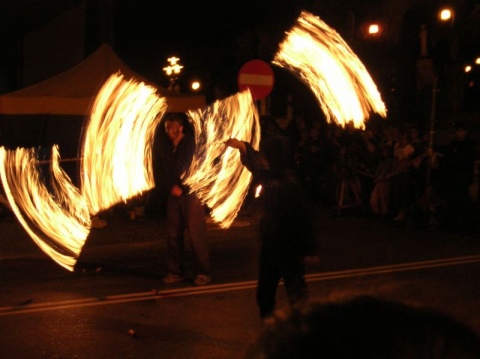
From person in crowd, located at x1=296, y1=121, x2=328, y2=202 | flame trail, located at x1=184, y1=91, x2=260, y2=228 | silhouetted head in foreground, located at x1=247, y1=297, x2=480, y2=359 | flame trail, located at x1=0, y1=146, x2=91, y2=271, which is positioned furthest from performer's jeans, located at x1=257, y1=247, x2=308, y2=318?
person in crowd, located at x1=296, y1=121, x2=328, y2=202

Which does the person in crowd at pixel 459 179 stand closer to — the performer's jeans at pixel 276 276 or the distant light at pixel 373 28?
the distant light at pixel 373 28

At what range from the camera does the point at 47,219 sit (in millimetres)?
10414

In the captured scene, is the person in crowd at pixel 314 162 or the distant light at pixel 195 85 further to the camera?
the distant light at pixel 195 85

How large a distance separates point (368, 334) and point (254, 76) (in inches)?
431

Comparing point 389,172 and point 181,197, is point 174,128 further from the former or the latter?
point 389,172

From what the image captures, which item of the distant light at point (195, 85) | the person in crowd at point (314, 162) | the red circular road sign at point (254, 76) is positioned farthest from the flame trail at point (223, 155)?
the distant light at point (195, 85)

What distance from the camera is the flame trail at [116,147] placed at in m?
11.6

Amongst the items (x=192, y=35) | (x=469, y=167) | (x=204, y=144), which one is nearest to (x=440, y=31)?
(x=469, y=167)

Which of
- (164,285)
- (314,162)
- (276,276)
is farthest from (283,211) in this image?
(314,162)

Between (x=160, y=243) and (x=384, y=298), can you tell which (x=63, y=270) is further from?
(x=384, y=298)

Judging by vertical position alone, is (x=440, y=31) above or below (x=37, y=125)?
above

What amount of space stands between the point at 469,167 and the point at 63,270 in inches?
249

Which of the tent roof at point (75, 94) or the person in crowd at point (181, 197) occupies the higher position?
the tent roof at point (75, 94)

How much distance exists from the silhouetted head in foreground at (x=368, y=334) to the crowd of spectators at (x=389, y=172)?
35.2 feet
